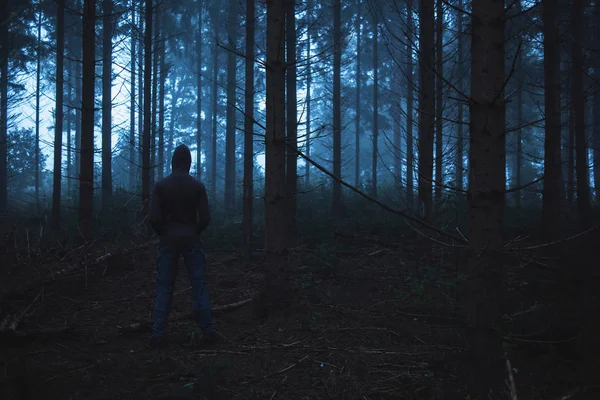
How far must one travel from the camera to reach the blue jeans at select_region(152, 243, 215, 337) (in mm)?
4852

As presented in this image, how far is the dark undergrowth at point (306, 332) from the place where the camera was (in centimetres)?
334

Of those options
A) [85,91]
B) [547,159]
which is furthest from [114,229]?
[547,159]

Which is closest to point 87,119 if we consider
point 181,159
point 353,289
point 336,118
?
point 181,159

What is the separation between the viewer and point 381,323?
5215 millimetres

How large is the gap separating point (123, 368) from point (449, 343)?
11.3 feet

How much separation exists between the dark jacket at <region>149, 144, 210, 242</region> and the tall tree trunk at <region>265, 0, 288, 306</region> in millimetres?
967

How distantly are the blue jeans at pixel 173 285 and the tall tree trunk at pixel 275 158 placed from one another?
1035 mm

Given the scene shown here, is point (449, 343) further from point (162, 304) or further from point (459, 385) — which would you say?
point (162, 304)

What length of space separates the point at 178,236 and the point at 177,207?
1.23ft

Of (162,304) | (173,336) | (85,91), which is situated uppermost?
(85,91)

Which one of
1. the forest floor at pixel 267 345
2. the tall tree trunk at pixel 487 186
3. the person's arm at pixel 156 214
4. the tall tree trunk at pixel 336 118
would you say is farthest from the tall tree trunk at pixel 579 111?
the person's arm at pixel 156 214

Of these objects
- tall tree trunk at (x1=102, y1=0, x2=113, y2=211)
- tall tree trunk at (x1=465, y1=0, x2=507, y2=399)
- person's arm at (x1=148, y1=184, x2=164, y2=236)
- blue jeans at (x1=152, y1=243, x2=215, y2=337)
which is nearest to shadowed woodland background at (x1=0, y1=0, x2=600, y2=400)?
tall tree trunk at (x1=465, y1=0, x2=507, y2=399)

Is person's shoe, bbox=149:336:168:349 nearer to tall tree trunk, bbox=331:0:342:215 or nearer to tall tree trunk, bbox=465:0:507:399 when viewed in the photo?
tall tree trunk, bbox=465:0:507:399

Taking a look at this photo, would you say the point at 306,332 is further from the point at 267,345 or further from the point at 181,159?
the point at 181,159
